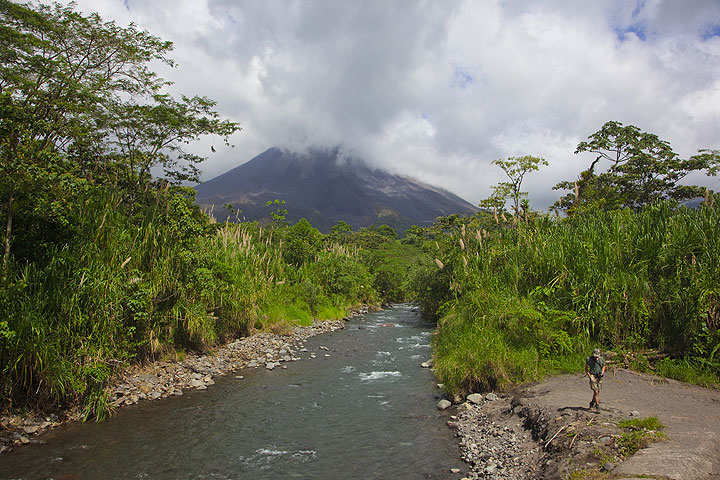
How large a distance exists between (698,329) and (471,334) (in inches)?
184

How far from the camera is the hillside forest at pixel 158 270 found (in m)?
7.45

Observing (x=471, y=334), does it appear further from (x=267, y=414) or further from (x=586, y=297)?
(x=267, y=414)

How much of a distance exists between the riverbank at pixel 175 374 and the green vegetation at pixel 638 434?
920cm

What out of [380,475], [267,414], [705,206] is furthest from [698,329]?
[267,414]

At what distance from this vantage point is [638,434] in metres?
5.43

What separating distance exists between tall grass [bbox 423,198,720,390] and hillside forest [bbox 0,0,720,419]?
38mm

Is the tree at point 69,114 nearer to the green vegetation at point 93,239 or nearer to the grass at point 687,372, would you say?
the green vegetation at point 93,239

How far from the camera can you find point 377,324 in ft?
71.2

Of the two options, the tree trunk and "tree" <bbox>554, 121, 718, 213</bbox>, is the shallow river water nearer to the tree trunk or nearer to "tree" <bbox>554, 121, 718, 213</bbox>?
the tree trunk

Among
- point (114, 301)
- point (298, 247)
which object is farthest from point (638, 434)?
point (298, 247)

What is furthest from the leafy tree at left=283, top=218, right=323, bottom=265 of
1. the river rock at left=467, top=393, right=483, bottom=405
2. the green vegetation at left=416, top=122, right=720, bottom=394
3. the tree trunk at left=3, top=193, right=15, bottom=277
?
the tree trunk at left=3, top=193, right=15, bottom=277

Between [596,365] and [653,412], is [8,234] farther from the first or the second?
[653,412]

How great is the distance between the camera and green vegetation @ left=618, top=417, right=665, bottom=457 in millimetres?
5243

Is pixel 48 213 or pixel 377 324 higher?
pixel 48 213
